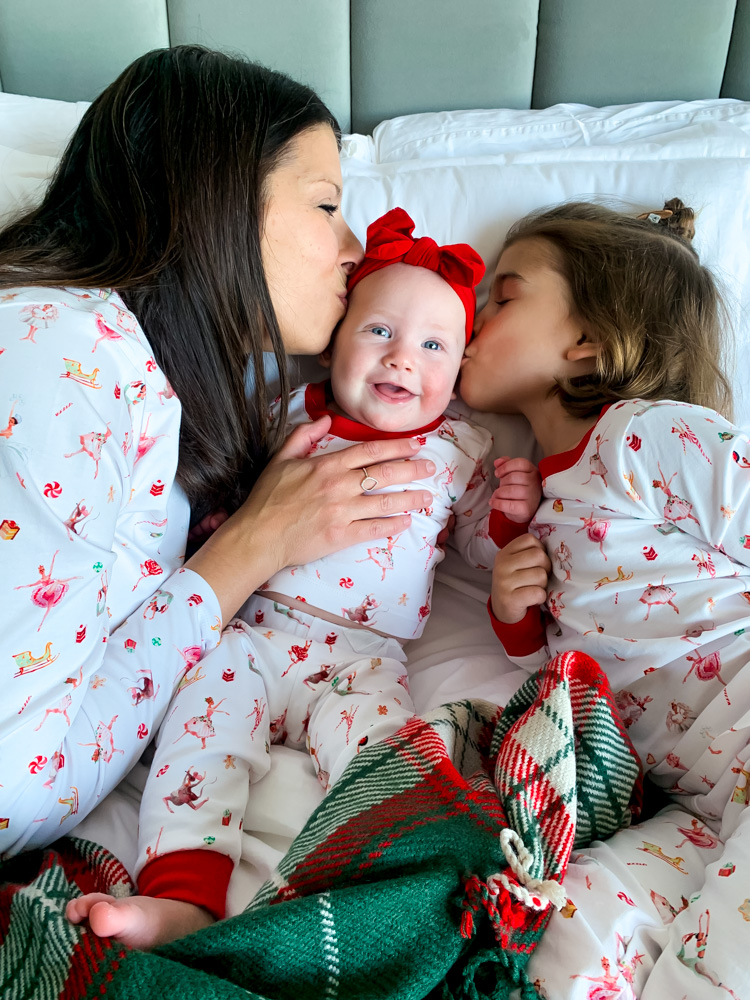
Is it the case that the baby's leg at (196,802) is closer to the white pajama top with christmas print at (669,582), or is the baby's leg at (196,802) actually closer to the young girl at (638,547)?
the young girl at (638,547)

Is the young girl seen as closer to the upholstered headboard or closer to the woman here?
the woman

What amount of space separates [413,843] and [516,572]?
20.8 inches

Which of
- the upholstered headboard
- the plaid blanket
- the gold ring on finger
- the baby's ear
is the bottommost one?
the plaid blanket

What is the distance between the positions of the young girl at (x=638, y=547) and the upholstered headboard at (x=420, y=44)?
484 mm

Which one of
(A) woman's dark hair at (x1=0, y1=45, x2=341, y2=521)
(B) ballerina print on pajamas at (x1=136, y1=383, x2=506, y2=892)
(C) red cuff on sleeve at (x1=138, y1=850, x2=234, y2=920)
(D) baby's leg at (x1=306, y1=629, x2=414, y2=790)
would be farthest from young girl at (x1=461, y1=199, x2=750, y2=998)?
(A) woman's dark hair at (x1=0, y1=45, x2=341, y2=521)

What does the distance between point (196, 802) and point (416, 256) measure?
95 centimetres

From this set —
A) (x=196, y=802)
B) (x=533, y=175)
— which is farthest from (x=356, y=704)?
(x=533, y=175)

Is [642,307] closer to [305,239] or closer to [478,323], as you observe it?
[478,323]

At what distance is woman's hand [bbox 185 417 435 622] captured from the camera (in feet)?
3.84

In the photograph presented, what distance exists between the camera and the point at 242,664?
1142mm

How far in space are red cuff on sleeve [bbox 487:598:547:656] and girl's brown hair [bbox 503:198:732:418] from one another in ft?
1.24

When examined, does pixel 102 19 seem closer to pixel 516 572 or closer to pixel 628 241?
pixel 628 241

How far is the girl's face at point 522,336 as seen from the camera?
1.32 metres

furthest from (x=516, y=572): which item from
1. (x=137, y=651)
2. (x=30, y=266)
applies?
(x=30, y=266)
